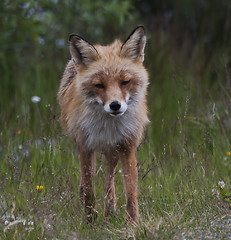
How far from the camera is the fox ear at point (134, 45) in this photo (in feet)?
13.6

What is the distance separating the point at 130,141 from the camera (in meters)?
4.29

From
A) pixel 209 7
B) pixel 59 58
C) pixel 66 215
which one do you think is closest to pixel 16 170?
pixel 66 215

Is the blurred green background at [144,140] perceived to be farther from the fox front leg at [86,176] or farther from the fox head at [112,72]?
the fox head at [112,72]

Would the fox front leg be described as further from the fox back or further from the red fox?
the fox back

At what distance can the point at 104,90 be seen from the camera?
3922 mm

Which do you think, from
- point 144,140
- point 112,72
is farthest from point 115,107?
point 144,140

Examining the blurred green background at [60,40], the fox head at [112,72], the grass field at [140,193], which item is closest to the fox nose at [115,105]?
the fox head at [112,72]

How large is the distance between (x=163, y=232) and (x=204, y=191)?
112cm

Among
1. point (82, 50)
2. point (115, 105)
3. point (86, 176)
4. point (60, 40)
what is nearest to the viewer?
point (115, 105)

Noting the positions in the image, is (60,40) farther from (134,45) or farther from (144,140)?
(134,45)

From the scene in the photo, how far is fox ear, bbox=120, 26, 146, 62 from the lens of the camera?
13.6 feet

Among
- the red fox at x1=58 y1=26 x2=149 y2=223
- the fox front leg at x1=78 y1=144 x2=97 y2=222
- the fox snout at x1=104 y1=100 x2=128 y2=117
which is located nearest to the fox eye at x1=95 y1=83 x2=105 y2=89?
the red fox at x1=58 y1=26 x2=149 y2=223

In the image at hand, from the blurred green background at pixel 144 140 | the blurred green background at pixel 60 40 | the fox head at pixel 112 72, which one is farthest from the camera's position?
the blurred green background at pixel 60 40

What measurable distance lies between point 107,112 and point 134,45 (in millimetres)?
737
